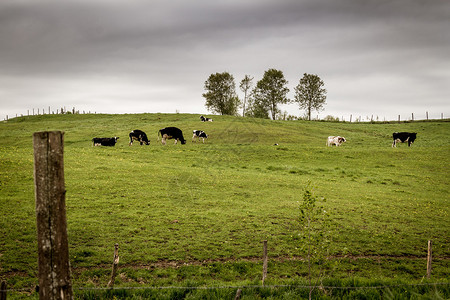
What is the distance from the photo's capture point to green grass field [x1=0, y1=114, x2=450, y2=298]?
10.2 metres

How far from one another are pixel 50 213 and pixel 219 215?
36.2ft

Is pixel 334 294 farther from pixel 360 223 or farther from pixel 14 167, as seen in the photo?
pixel 14 167

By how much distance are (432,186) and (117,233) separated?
24108 mm

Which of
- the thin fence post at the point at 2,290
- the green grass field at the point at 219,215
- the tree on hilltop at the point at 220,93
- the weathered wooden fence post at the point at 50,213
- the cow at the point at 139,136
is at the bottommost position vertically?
the green grass field at the point at 219,215

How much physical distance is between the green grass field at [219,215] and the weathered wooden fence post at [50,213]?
14.3ft

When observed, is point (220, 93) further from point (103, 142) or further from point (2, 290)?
point (2, 290)

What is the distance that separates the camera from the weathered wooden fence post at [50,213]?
182 inches

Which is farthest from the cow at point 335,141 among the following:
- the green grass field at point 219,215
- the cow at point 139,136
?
the cow at point 139,136

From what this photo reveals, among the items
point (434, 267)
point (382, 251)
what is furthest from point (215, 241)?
point (434, 267)

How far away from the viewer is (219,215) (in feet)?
49.9

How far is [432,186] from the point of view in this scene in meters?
24.6

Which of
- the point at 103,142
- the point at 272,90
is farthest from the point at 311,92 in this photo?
the point at 103,142

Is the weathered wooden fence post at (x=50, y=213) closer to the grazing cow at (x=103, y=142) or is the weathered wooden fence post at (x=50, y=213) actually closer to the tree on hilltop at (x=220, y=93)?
the grazing cow at (x=103, y=142)

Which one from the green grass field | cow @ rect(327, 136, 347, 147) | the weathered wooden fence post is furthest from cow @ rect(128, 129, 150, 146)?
the weathered wooden fence post
